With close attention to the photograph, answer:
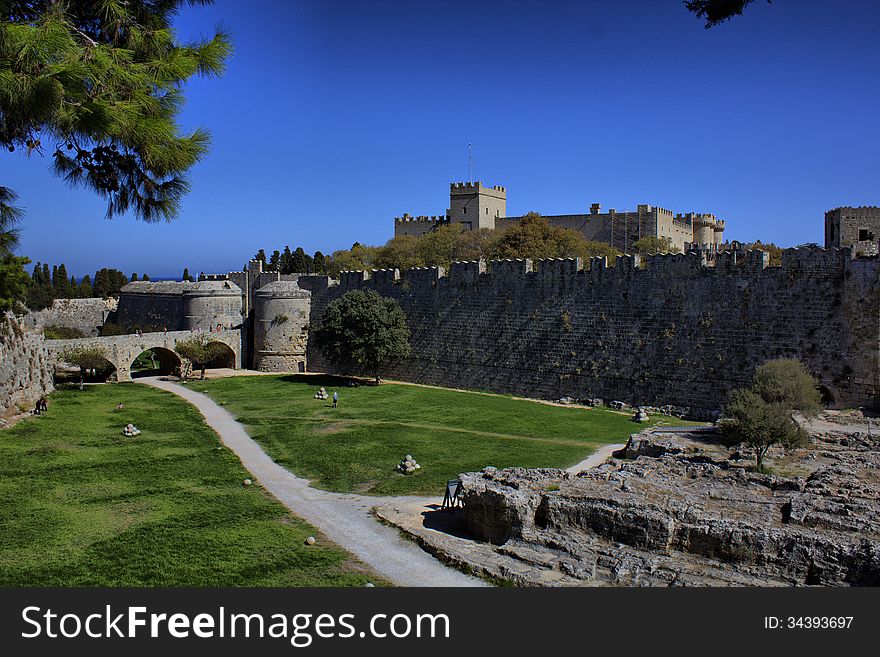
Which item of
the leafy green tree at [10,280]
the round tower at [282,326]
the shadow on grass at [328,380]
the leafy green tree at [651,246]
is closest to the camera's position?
the leafy green tree at [10,280]

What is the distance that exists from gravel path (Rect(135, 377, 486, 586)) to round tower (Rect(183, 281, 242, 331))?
17386 millimetres

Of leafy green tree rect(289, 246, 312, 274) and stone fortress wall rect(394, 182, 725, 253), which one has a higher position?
stone fortress wall rect(394, 182, 725, 253)

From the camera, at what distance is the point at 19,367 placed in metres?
20.2

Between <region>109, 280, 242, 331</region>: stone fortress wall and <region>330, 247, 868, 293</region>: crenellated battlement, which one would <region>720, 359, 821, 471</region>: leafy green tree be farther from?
<region>109, 280, 242, 331</region>: stone fortress wall

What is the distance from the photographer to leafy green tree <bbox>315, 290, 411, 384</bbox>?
26016 millimetres

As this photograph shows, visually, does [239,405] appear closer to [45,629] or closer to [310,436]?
[310,436]

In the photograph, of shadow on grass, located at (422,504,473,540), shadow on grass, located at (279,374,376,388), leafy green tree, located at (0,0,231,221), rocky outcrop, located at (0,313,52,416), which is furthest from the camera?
shadow on grass, located at (279,374,376,388)

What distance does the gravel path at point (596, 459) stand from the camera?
13.8 m

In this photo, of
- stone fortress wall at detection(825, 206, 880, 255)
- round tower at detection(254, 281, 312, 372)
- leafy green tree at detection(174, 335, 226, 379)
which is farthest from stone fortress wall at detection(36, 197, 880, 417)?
stone fortress wall at detection(825, 206, 880, 255)

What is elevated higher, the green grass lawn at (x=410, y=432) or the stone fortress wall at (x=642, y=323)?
the stone fortress wall at (x=642, y=323)

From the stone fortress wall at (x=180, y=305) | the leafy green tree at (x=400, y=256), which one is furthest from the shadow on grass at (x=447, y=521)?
the leafy green tree at (x=400, y=256)

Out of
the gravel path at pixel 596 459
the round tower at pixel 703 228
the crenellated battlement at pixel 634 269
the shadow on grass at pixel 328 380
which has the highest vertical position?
the round tower at pixel 703 228

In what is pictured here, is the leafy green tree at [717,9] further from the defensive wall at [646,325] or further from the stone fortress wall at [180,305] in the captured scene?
the stone fortress wall at [180,305]

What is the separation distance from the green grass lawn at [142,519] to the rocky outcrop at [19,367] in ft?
5.86
